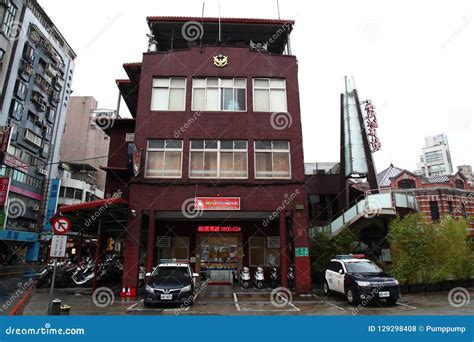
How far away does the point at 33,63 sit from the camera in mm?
42906

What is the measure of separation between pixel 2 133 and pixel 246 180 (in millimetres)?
27086

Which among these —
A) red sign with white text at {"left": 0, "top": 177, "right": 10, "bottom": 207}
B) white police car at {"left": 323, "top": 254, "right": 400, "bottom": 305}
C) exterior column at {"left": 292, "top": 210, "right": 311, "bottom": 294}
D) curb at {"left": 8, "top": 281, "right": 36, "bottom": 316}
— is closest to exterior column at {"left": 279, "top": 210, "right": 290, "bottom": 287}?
exterior column at {"left": 292, "top": 210, "right": 311, "bottom": 294}

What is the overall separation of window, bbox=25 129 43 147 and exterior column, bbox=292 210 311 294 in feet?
131

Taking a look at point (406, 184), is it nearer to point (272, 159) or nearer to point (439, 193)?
point (439, 193)

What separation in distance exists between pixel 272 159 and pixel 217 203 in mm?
3973

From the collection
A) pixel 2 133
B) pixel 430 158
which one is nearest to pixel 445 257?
pixel 2 133

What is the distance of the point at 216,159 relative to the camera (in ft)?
57.8

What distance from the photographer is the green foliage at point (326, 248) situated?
61.6 ft

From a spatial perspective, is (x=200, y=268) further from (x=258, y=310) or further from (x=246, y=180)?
(x=258, y=310)

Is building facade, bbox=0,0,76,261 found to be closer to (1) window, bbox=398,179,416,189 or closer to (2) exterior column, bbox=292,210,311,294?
(2) exterior column, bbox=292,210,311,294
